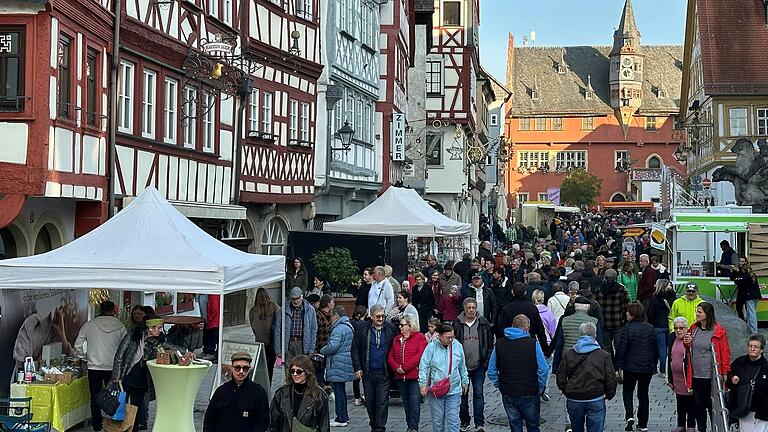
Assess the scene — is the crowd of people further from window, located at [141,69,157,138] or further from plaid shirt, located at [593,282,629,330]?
window, located at [141,69,157,138]

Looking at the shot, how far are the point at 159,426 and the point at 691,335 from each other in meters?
5.89

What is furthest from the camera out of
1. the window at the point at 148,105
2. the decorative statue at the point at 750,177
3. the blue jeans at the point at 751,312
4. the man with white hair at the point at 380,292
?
the decorative statue at the point at 750,177

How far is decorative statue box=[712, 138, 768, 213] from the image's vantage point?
37156 mm

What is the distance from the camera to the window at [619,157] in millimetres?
113438

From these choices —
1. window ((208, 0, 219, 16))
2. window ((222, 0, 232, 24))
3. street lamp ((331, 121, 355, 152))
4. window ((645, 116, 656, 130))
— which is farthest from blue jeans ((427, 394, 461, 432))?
window ((645, 116, 656, 130))

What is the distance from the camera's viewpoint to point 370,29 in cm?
3522

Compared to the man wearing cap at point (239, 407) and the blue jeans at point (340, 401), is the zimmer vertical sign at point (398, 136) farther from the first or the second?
the man wearing cap at point (239, 407)

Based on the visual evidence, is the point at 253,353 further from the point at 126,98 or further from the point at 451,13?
the point at 451,13

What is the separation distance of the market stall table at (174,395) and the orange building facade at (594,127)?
334ft

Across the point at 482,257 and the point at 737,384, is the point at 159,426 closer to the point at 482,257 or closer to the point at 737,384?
the point at 737,384

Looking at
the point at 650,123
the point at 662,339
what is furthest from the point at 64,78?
the point at 650,123

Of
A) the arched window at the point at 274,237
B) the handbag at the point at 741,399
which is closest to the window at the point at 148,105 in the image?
the arched window at the point at 274,237

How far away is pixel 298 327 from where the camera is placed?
611 inches

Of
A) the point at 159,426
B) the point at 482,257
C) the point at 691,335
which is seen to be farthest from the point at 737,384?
the point at 482,257
